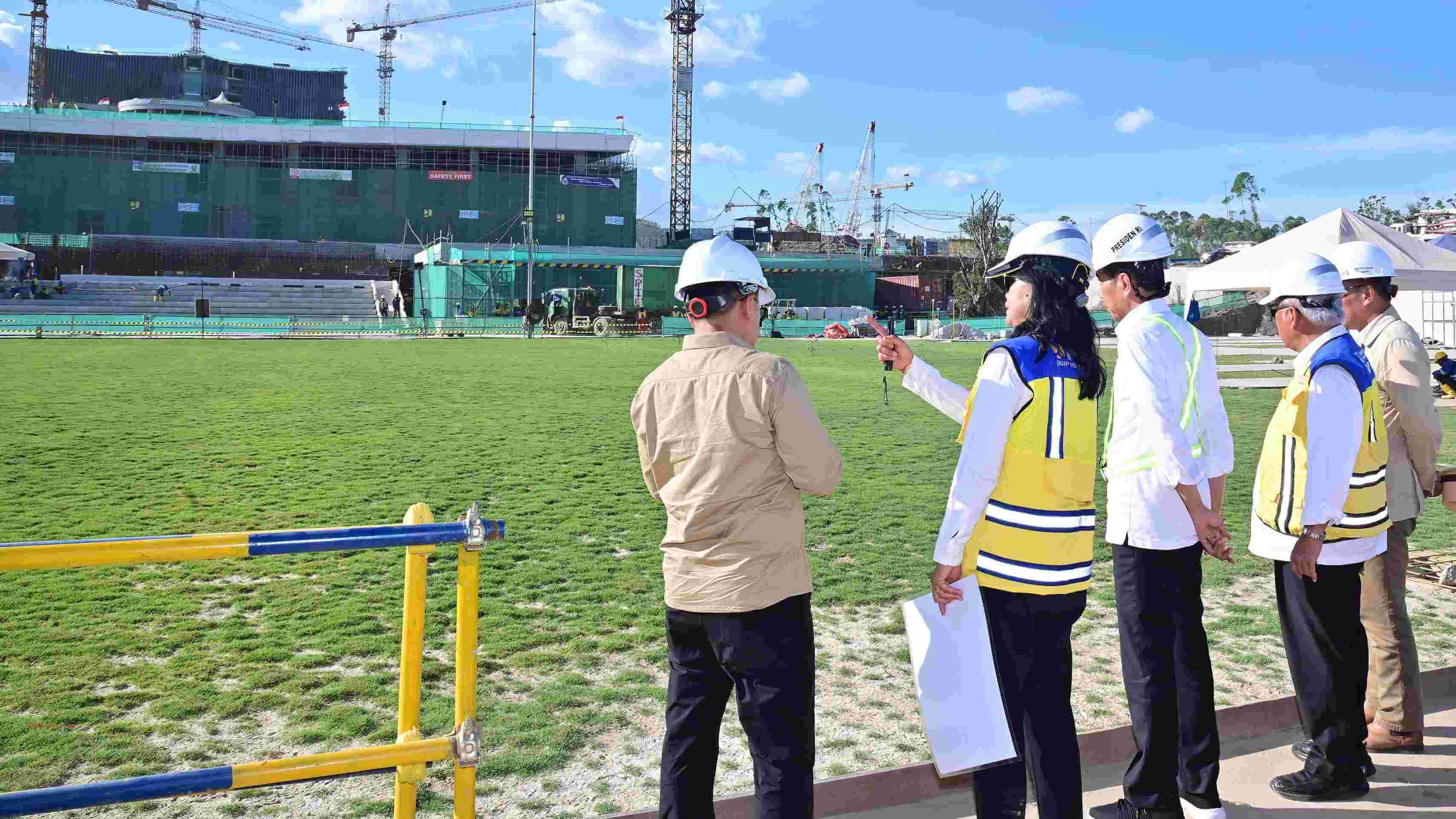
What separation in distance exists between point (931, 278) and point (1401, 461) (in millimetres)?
89591

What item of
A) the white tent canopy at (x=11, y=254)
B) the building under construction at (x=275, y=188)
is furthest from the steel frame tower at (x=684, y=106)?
the white tent canopy at (x=11, y=254)

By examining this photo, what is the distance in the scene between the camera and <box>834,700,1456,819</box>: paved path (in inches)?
154

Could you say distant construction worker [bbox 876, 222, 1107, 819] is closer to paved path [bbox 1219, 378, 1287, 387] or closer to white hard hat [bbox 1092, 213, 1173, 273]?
white hard hat [bbox 1092, 213, 1173, 273]

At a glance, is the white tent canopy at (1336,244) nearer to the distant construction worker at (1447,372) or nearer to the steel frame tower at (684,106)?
the distant construction worker at (1447,372)

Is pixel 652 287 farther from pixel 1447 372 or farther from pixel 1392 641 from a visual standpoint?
pixel 1392 641

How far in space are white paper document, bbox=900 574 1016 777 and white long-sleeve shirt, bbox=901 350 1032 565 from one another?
15cm

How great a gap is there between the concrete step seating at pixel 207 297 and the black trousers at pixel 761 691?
177ft

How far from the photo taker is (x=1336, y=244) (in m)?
14.0

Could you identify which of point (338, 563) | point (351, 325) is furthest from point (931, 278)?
point (338, 563)

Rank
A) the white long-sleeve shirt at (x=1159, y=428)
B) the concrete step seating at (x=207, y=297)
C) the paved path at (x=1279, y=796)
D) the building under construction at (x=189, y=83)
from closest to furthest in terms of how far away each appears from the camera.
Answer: the white long-sleeve shirt at (x=1159, y=428) → the paved path at (x=1279, y=796) → the concrete step seating at (x=207, y=297) → the building under construction at (x=189, y=83)

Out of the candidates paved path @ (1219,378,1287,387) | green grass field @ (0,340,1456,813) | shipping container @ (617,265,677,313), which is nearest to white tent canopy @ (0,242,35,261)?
shipping container @ (617,265,677,313)

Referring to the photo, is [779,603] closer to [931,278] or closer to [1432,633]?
[1432,633]

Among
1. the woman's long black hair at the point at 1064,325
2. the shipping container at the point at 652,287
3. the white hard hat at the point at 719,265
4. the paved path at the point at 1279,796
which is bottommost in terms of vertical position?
the paved path at the point at 1279,796

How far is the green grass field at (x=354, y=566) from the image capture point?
4.73 metres
